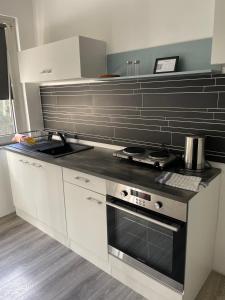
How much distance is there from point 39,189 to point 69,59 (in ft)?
4.20

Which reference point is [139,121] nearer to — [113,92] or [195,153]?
[113,92]

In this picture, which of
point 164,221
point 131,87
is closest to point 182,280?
point 164,221

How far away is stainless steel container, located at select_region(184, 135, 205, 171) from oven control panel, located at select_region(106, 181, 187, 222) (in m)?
0.45

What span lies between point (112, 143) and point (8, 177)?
140cm

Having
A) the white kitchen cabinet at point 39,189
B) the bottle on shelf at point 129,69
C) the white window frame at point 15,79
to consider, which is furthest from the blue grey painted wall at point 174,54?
the white window frame at point 15,79

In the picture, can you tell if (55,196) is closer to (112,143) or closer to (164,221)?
(112,143)

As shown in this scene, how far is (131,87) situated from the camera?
2191mm

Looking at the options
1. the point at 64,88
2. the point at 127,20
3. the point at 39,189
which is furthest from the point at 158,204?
the point at 64,88

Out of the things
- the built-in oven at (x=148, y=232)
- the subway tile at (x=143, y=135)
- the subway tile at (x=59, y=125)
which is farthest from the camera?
the subway tile at (x=59, y=125)

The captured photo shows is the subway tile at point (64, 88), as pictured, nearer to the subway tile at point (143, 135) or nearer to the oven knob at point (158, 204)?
the subway tile at point (143, 135)

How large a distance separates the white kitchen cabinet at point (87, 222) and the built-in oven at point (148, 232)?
0.28 ft

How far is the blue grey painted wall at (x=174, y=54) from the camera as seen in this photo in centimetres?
175

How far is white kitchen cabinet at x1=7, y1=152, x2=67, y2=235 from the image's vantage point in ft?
7.28

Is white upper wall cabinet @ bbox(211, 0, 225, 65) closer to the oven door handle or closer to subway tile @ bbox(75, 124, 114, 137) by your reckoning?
the oven door handle
